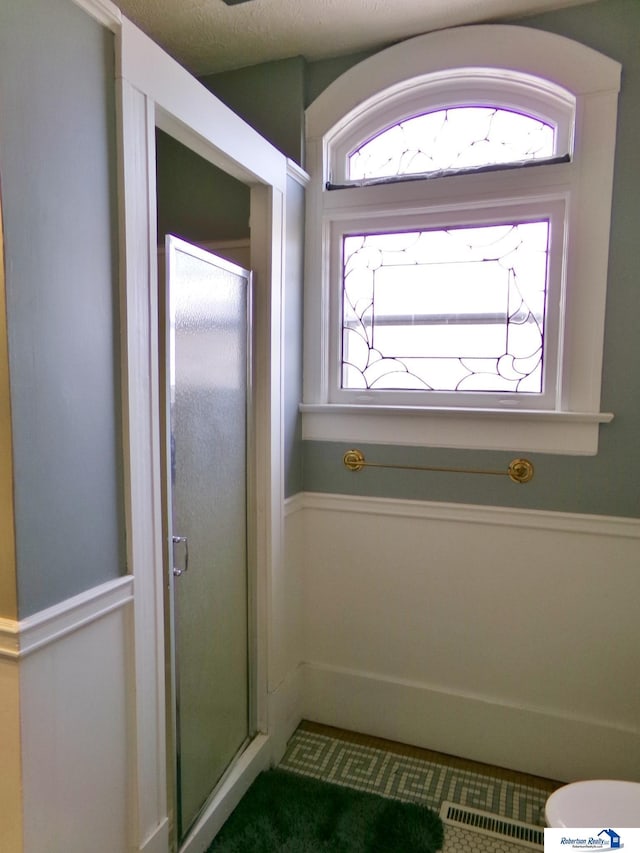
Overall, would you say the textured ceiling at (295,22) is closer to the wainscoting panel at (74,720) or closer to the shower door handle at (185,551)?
the shower door handle at (185,551)

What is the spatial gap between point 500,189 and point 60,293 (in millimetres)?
1522

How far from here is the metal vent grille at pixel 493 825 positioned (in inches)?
68.6

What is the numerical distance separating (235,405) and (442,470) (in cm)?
80

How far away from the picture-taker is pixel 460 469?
2055 mm

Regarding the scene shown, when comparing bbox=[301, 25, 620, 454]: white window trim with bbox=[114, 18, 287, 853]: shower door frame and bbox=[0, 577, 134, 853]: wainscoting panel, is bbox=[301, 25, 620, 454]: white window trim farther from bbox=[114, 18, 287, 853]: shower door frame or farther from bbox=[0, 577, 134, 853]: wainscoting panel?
bbox=[0, 577, 134, 853]: wainscoting panel

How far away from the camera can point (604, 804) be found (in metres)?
1.28

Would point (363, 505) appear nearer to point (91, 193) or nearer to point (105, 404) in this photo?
point (105, 404)

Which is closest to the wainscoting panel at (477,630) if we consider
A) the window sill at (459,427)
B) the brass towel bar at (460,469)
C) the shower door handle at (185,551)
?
the brass towel bar at (460,469)

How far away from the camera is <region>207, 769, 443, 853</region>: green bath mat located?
1688 millimetres

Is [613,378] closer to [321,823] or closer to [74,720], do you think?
[321,823]

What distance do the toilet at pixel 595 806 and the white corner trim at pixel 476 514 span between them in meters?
0.80

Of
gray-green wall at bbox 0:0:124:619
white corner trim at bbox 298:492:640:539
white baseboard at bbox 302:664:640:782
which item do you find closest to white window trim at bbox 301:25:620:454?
white corner trim at bbox 298:492:640:539

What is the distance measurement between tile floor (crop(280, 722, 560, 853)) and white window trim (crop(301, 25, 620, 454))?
1.17 m

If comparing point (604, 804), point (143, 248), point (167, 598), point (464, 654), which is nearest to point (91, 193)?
point (143, 248)
